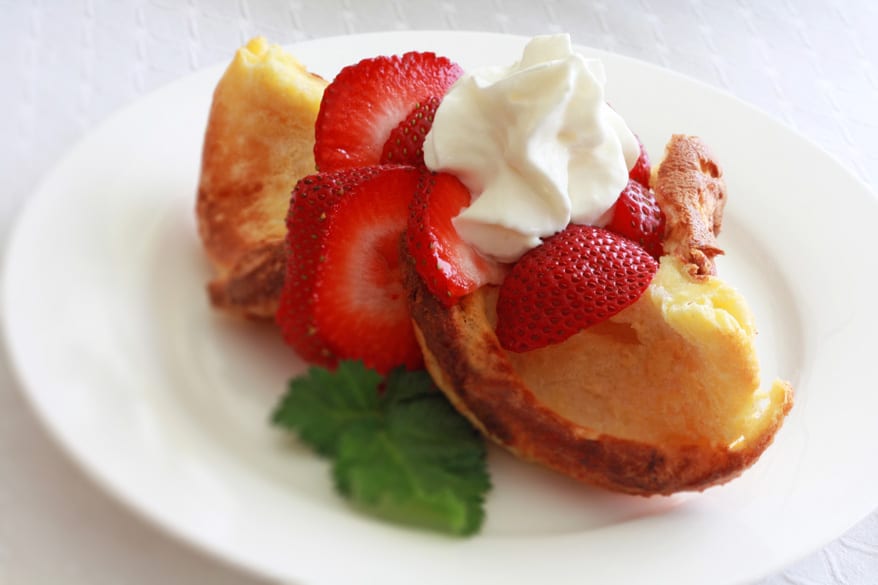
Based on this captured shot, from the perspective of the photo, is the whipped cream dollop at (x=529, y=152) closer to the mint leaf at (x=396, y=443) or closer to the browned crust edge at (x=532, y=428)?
the browned crust edge at (x=532, y=428)

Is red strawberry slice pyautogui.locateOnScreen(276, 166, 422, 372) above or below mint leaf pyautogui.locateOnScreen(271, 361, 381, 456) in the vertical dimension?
above

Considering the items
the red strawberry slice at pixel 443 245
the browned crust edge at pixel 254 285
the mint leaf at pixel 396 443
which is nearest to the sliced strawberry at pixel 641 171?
the red strawberry slice at pixel 443 245

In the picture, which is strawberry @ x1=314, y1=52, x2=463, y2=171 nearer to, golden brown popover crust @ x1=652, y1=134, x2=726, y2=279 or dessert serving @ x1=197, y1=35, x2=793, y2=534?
dessert serving @ x1=197, y1=35, x2=793, y2=534

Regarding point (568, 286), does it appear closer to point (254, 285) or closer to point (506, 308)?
point (506, 308)

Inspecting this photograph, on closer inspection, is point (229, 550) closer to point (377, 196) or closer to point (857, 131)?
point (377, 196)

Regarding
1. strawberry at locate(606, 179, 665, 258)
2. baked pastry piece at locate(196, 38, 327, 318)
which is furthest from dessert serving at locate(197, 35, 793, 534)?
baked pastry piece at locate(196, 38, 327, 318)
